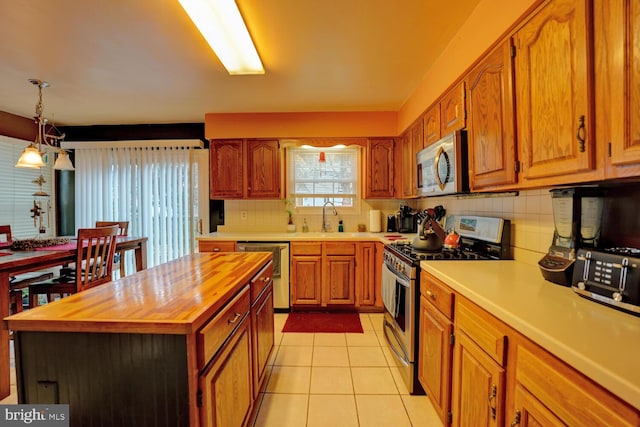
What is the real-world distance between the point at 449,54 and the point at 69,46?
273cm

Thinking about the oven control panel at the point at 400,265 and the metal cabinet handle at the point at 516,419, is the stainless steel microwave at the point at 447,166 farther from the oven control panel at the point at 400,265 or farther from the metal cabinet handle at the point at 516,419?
the metal cabinet handle at the point at 516,419

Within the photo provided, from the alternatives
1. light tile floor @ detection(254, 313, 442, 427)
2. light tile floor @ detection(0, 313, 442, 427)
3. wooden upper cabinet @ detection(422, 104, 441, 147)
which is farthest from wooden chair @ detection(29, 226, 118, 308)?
wooden upper cabinet @ detection(422, 104, 441, 147)

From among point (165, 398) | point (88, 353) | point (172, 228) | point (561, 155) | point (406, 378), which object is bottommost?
point (406, 378)

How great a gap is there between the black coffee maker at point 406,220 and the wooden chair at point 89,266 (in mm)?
3035

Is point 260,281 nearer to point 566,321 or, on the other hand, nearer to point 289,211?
point 566,321

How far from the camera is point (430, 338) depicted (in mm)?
1629

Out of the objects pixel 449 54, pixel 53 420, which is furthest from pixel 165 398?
pixel 449 54

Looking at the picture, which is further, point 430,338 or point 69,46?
point 69,46

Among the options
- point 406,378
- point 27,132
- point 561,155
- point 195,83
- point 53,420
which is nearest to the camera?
point 53,420

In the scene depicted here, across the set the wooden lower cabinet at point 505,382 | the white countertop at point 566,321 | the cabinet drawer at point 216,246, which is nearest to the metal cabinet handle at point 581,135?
the white countertop at point 566,321

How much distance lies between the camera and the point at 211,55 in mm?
2146

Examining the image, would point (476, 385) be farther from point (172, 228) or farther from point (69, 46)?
point (172, 228)

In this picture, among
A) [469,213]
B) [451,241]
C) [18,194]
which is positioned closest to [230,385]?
[451,241]

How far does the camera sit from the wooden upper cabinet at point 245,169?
3.43 metres
